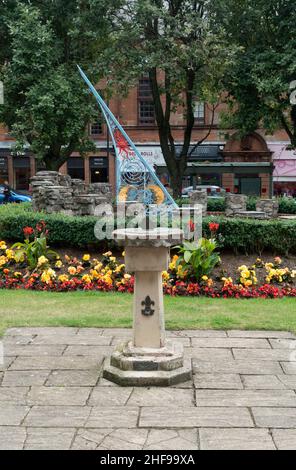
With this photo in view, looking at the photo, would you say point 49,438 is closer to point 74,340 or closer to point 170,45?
point 74,340

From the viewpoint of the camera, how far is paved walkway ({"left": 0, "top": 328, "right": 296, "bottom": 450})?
13.4ft

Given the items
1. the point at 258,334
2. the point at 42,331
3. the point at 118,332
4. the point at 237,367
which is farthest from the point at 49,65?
the point at 237,367

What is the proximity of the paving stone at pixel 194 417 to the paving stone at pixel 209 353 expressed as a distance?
4.30 feet

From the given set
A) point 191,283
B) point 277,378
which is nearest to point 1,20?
point 191,283

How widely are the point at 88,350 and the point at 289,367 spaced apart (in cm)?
233

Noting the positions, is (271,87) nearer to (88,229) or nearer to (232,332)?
(88,229)

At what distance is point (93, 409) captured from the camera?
4617mm

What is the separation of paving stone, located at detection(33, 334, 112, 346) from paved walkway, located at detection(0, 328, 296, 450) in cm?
1

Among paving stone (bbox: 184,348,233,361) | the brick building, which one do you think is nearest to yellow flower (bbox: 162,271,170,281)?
paving stone (bbox: 184,348,233,361)

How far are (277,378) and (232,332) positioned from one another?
1646 millimetres

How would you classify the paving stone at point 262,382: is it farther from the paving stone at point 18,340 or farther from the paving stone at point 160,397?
the paving stone at point 18,340

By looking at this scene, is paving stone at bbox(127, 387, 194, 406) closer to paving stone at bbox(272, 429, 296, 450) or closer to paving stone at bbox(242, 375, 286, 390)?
paving stone at bbox(242, 375, 286, 390)

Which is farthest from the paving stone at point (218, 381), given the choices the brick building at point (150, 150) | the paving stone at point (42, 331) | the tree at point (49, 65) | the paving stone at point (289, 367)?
the brick building at point (150, 150)

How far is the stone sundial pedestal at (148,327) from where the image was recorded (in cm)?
522
